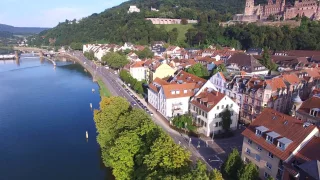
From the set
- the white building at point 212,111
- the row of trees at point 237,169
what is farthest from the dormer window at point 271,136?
the white building at point 212,111

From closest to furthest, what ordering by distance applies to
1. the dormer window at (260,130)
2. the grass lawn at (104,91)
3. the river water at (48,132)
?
the dormer window at (260,130) → the river water at (48,132) → the grass lawn at (104,91)

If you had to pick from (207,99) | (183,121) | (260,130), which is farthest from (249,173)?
(183,121)

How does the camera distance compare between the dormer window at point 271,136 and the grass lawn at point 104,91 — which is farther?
the grass lawn at point 104,91

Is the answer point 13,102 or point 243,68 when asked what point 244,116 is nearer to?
point 243,68

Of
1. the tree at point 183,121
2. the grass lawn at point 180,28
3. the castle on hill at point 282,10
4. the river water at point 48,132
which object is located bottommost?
the river water at point 48,132

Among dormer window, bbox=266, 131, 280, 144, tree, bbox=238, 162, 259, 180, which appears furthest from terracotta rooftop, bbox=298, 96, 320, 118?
tree, bbox=238, 162, 259, 180

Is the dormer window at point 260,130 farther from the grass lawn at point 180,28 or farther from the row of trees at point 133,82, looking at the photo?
the grass lawn at point 180,28
